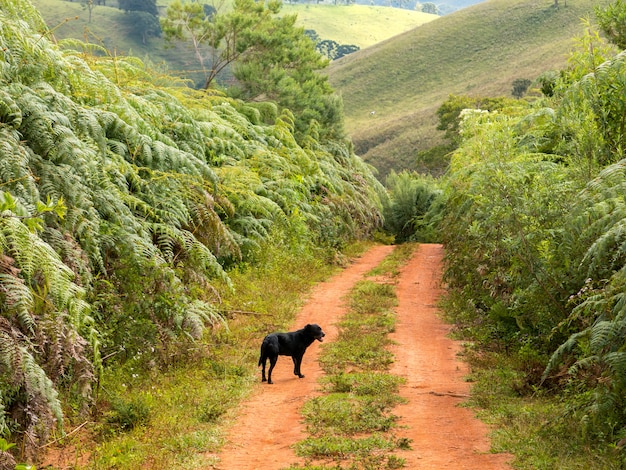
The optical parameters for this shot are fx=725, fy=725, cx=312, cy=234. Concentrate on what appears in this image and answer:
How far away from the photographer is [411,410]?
678 centimetres

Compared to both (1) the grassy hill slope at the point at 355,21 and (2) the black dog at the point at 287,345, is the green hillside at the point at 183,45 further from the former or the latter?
(2) the black dog at the point at 287,345

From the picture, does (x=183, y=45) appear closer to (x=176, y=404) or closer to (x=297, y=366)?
(x=297, y=366)

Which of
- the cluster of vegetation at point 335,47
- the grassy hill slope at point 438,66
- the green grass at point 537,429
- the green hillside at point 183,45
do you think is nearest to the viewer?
the green grass at point 537,429

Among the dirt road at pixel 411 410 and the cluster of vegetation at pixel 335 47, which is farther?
the cluster of vegetation at pixel 335 47

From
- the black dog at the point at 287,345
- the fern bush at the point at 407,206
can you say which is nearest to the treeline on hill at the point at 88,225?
the black dog at the point at 287,345

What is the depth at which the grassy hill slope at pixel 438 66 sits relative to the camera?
7619 centimetres

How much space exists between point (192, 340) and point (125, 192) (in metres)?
1.96

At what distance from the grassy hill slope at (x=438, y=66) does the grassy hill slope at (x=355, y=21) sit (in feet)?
139

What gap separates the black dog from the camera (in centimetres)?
779

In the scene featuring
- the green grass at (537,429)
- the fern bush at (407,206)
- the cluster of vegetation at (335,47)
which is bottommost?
the fern bush at (407,206)

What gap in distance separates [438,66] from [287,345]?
91.5 m

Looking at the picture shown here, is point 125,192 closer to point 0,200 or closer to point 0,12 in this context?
point 0,12

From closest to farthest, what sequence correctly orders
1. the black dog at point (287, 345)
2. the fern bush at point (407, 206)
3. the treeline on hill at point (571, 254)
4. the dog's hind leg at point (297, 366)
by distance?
1. the treeline on hill at point (571, 254)
2. the black dog at point (287, 345)
3. the dog's hind leg at point (297, 366)
4. the fern bush at point (407, 206)

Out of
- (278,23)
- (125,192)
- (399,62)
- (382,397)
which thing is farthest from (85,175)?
(399,62)
